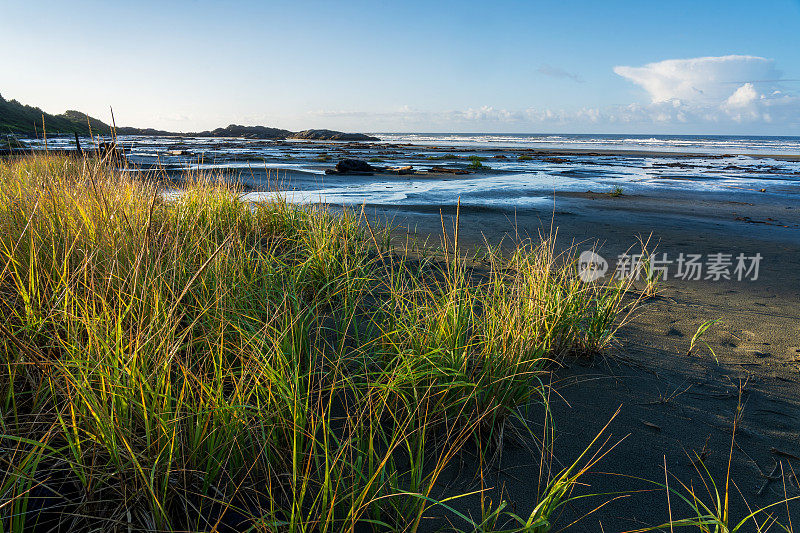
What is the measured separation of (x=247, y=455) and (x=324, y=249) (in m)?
2.17

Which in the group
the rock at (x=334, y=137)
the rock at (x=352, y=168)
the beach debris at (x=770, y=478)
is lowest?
the beach debris at (x=770, y=478)

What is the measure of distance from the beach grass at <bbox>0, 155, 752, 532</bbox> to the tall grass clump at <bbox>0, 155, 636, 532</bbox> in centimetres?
1

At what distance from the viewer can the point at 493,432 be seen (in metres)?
2.04

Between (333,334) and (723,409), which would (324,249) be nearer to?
(333,334)

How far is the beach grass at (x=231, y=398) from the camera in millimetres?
1376

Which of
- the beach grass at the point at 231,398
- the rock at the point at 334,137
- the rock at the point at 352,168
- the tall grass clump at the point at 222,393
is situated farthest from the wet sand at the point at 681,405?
the rock at the point at 334,137

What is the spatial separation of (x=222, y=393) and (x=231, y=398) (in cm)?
11

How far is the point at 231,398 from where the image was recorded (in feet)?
5.56

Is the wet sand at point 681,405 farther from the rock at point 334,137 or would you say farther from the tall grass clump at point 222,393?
the rock at point 334,137

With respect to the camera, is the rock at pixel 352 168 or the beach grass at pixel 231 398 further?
the rock at pixel 352 168

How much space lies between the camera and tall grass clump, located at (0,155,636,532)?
138 cm

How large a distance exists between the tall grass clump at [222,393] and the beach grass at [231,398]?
0.01 metres

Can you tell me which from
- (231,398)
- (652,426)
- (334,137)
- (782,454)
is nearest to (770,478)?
(782,454)

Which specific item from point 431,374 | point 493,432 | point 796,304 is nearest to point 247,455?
point 431,374
